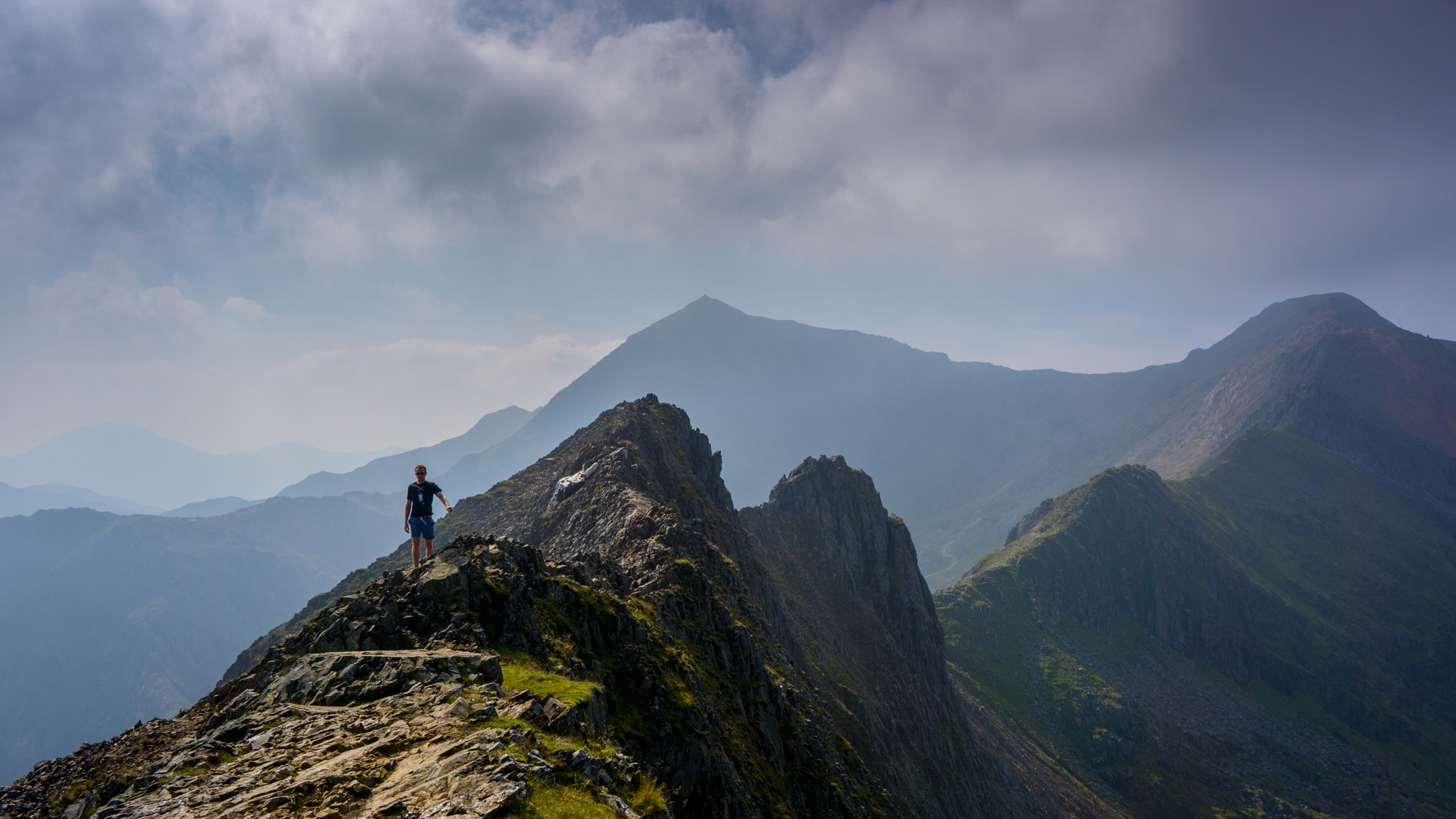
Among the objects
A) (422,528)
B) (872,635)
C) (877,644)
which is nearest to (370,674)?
(422,528)

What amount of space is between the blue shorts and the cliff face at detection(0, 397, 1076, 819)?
4.20ft

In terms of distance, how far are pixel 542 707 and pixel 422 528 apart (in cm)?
1471

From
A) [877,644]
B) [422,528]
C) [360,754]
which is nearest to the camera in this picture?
[360,754]

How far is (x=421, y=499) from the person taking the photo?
28.9 metres

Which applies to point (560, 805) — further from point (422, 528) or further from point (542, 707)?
point (422, 528)

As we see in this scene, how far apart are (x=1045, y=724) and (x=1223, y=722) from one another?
61717 mm

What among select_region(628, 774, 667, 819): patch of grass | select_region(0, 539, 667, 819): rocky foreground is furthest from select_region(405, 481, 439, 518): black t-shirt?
select_region(628, 774, 667, 819): patch of grass

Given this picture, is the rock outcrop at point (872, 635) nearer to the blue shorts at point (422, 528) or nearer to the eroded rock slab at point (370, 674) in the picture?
the blue shorts at point (422, 528)

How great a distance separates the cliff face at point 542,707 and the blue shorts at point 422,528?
1.28 meters

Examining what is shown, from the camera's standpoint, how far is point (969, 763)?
92688mm

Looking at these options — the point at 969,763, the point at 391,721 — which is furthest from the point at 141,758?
the point at 969,763

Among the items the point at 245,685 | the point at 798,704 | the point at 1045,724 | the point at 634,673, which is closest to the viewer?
the point at 245,685

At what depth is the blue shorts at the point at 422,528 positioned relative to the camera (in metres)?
29.1

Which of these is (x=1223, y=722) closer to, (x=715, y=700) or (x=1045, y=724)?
(x=1045, y=724)
